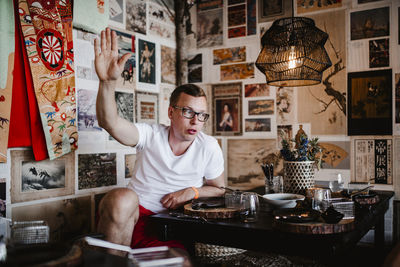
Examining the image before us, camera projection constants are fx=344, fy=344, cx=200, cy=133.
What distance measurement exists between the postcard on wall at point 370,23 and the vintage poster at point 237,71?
3.04 feet

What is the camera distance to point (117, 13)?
2.85 meters

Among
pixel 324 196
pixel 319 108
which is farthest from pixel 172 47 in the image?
pixel 324 196

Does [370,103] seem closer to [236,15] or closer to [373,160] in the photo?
[373,160]

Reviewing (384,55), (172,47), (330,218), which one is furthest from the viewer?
(172,47)

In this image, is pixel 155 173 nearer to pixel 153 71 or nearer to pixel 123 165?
pixel 123 165

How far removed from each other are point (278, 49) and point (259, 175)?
1502 millimetres

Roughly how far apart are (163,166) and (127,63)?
1262mm

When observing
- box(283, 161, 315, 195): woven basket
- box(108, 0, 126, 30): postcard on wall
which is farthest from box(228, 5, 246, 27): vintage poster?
box(283, 161, 315, 195): woven basket

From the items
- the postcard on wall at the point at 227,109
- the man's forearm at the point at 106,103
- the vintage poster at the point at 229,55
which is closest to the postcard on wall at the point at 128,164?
the postcard on wall at the point at 227,109

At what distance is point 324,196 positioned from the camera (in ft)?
5.40

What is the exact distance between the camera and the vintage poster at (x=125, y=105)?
2873 millimetres

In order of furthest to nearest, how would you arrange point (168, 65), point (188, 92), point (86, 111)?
point (168, 65), point (86, 111), point (188, 92)

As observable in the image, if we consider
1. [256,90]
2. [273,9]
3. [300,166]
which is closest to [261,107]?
[256,90]

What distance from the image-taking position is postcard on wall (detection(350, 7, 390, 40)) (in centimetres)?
272
